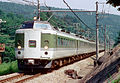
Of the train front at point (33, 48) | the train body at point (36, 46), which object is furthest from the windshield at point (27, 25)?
the train front at point (33, 48)

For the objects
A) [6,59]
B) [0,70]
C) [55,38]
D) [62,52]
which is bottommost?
[6,59]

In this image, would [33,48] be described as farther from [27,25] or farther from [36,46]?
[27,25]

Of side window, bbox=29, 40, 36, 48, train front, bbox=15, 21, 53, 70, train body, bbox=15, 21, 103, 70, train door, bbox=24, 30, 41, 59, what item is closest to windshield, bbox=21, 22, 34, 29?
train body, bbox=15, 21, 103, 70

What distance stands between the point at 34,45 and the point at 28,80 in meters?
3.29

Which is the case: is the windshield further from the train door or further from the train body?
the train door

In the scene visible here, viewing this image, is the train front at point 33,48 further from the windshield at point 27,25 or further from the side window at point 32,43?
the windshield at point 27,25

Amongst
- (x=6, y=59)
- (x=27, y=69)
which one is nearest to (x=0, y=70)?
(x=27, y=69)

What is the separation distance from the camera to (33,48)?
1539 centimetres

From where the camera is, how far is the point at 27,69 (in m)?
17.1

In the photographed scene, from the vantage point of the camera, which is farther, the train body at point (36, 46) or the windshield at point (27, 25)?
the windshield at point (27, 25)

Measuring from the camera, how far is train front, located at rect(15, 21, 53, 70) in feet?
50.3

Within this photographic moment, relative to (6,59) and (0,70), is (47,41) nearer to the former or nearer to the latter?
(0,70)

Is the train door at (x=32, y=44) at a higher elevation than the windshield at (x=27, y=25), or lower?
lower

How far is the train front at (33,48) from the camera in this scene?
15.3 metres
